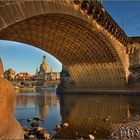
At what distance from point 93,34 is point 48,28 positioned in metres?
6.96

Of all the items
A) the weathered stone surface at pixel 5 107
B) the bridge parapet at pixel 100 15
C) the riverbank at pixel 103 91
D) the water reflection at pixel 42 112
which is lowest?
the water reflection at pixel 42 112

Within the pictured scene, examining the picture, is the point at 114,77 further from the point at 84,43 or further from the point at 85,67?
the point at 84,43

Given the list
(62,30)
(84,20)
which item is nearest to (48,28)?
(62,30)

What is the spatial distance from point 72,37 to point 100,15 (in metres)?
7.07

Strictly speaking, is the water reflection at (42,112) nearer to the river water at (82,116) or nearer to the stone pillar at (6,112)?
the river water at (82,116)

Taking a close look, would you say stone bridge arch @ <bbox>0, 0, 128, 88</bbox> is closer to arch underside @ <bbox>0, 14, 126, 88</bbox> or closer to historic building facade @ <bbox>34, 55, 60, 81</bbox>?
arch underside @ <bbox>0, 14, 126, 88</bbox>

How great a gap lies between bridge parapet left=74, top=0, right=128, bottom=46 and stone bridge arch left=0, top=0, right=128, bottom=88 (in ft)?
1.59

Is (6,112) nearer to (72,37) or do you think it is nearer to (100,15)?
(100,15)

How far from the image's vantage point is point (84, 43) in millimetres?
37281

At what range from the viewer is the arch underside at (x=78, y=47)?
2812cm

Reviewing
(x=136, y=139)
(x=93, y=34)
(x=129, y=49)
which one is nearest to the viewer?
(x=136, y=139)

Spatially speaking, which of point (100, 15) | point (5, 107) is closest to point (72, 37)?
point (100, 15)

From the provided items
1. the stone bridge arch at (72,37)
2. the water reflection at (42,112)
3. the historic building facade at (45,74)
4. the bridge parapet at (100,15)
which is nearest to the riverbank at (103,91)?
the stone bridge arch at (72,37)

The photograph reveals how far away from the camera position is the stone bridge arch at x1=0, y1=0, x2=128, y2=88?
1659cm
